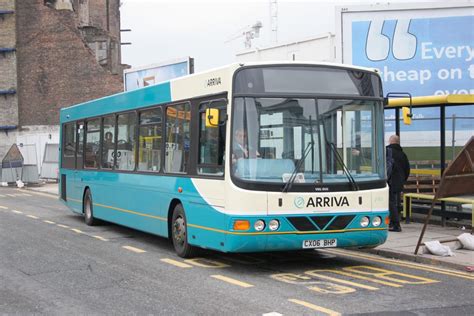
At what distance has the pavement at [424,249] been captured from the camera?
9.04 m

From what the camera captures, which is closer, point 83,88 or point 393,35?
point 393,35

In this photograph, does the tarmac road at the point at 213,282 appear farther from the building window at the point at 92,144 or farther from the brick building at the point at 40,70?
the brick building at the point at 40,70

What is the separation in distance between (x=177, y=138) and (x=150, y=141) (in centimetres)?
122

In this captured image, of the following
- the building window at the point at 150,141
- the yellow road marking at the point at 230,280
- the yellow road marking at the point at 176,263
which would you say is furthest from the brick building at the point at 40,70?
the yellow road marking at the point at 230,280

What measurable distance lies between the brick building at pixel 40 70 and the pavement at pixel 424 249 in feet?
113

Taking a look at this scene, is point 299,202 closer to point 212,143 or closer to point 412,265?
point 212,143

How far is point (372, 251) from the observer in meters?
10.3

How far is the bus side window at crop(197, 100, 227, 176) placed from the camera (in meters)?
8.55

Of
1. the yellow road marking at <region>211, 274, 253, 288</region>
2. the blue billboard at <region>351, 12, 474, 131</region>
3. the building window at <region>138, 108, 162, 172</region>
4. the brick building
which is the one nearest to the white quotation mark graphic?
the blue billboard at <region>351, 12, 474, 131</region>

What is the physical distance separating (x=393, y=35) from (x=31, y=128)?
1251 inches

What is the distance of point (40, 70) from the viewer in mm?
43750

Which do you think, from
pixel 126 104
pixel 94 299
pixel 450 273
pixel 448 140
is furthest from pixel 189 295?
pixel 448 140

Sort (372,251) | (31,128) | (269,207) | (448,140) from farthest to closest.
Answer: (31,128)
(448,140)
(372,251)
(269,207)

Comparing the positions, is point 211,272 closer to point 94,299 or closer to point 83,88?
point 94,299
